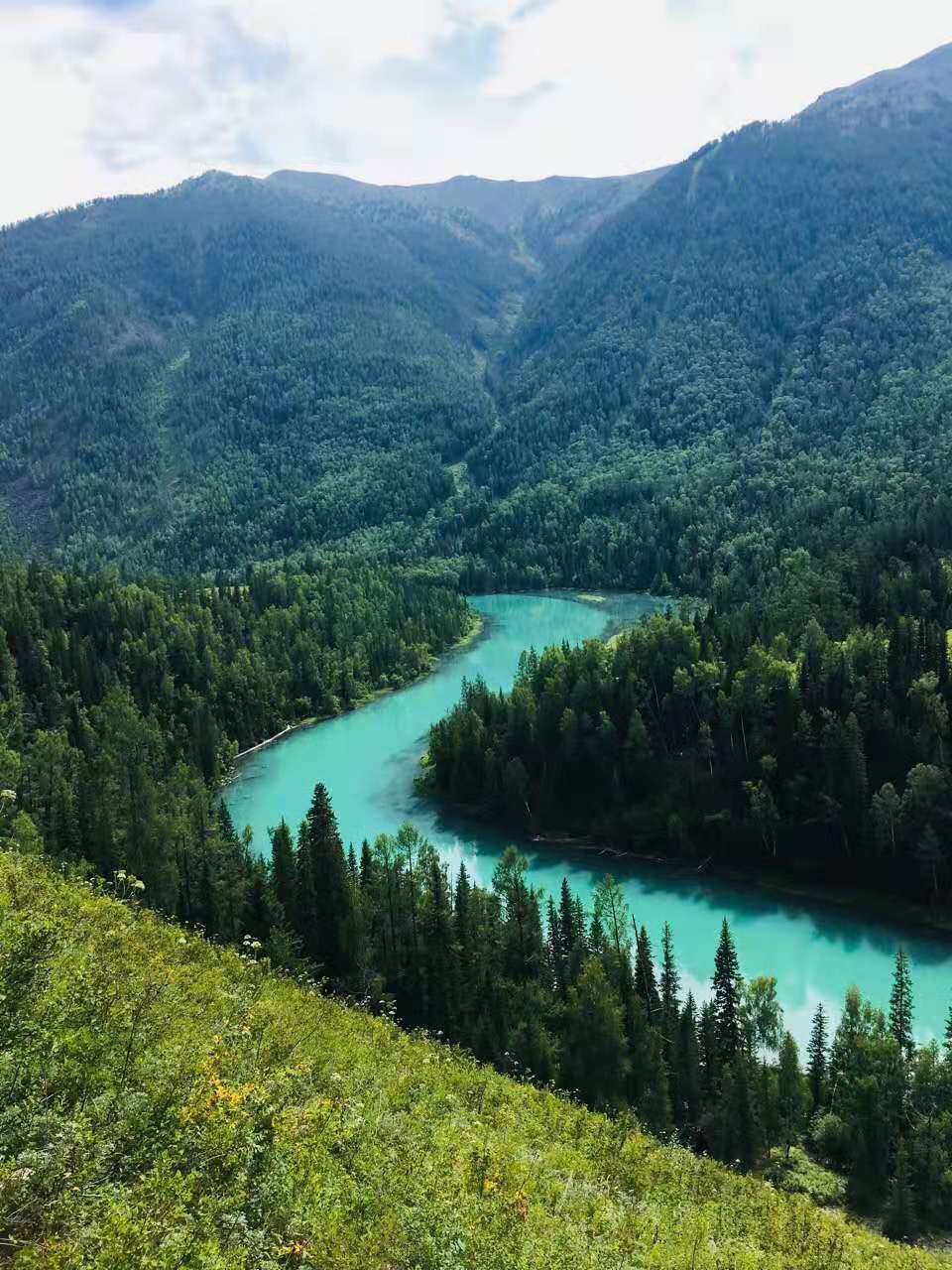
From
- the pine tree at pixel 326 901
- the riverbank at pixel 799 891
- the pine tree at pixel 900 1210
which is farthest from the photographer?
the riverbank at pixel 799 891

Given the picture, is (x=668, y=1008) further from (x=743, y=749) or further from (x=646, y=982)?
(x=743, y=749)

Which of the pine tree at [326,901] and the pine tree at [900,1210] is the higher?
the pine tree at [326,901]

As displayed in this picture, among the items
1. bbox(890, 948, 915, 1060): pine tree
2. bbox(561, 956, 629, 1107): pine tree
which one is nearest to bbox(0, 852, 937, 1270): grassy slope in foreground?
bbox(561, 956, 629, 1107): pine tree

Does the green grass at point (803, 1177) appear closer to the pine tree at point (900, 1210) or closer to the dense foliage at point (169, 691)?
the pine tree at point (900, 1210)

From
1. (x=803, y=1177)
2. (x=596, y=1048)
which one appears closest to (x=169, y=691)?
(x=596, y=1048)

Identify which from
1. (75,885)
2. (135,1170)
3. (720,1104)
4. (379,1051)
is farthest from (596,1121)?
(75,885)

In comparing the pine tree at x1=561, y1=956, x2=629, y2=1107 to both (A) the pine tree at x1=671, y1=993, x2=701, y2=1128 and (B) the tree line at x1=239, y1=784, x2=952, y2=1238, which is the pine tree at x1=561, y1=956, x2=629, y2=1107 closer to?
(B) the tree line at x1=239, y1=784, x2=952, y2=1238

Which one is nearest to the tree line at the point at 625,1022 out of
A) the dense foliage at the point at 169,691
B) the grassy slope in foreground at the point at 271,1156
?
Result: the dense foliage at the point at 169,691
